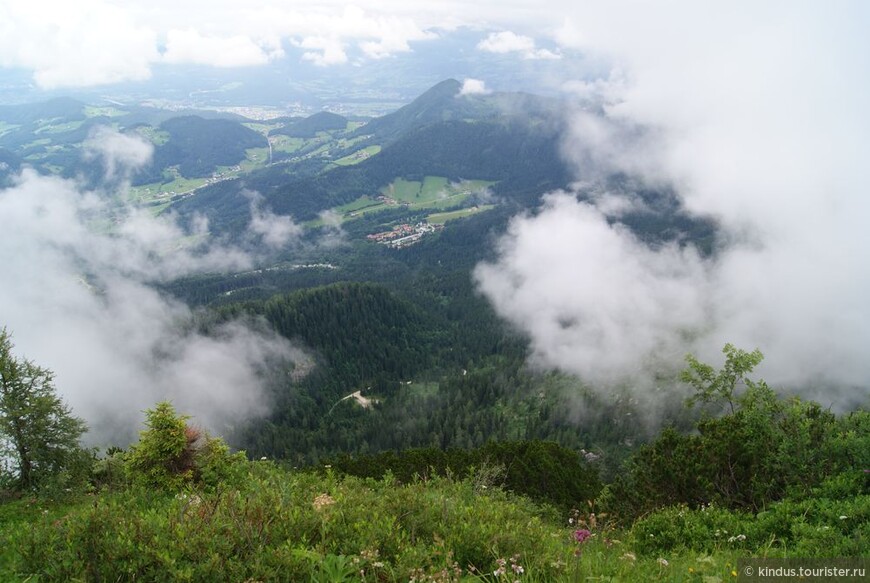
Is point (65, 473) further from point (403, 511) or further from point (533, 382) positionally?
point (533, 382)

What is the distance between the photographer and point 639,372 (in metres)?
191

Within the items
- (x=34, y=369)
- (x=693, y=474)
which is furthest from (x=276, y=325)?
(x=693, y=474)

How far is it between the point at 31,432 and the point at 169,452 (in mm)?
10765

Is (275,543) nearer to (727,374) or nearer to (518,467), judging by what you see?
(727,374)

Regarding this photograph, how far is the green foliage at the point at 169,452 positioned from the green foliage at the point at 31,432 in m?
6.28

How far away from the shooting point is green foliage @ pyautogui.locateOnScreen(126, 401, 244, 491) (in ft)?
77.6

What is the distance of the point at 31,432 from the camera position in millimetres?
28703

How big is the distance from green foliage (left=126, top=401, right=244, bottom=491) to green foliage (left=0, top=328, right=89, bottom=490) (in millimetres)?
6283

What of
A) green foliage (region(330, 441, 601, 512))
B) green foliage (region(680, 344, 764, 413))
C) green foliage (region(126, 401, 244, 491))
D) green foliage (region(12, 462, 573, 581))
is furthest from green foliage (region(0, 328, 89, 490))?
green foliage (region(680, 344, 764, 413))

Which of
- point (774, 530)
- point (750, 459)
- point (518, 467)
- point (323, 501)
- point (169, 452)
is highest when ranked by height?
point (323, 501)

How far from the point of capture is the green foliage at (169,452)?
23641 millimetres

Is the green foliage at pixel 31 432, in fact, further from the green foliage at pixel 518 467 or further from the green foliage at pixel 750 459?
the green foliage at pixel 750 459

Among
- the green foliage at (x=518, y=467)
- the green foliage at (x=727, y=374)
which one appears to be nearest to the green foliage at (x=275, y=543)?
the green foliage at (x=518, y=467)

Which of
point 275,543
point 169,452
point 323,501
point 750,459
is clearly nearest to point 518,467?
point 750,459
